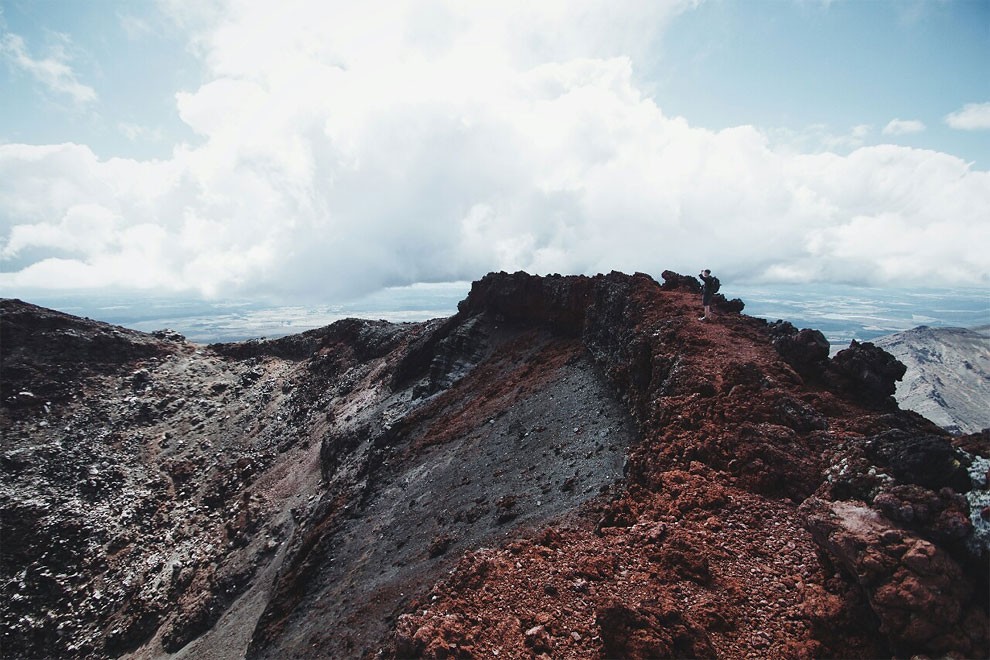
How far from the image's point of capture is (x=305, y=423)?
128 feet

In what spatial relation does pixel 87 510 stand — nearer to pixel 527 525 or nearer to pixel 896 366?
pixel 527 525

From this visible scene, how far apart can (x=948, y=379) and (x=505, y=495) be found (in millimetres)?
220298

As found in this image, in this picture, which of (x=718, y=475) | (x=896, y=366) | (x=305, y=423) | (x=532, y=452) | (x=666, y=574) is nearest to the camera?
(x=666, y=574)

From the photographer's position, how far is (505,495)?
16.2 meters

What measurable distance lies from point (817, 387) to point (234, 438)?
40.8 m

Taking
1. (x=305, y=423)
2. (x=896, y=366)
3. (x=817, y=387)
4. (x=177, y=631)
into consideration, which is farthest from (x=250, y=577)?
(x=896, y=366)

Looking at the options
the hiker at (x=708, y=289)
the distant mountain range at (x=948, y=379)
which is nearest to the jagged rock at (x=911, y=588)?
the hiker at (x=708, y=289)

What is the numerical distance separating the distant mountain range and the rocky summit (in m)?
150

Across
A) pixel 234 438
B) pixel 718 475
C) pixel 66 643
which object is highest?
pixel 718 475

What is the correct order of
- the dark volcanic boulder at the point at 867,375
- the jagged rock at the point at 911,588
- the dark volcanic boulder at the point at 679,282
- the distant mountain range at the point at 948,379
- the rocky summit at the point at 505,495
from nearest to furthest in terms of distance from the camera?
the jagged rock at the point at 911,588 < the rocky summit at the point at 505,495 < the dark volcanic boulder at the point at 867,375 < the dark volcanic boulder at the point at 679,282 < the distant mountain range at the point at 948,379

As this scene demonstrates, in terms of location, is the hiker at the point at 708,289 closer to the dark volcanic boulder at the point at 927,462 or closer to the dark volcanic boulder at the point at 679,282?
the dark volcanic boulder at the point at 679,282

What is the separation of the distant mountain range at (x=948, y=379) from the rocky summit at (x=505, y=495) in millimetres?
149734

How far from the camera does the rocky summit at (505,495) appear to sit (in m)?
8.09

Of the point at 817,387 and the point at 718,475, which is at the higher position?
the point at 817,387
